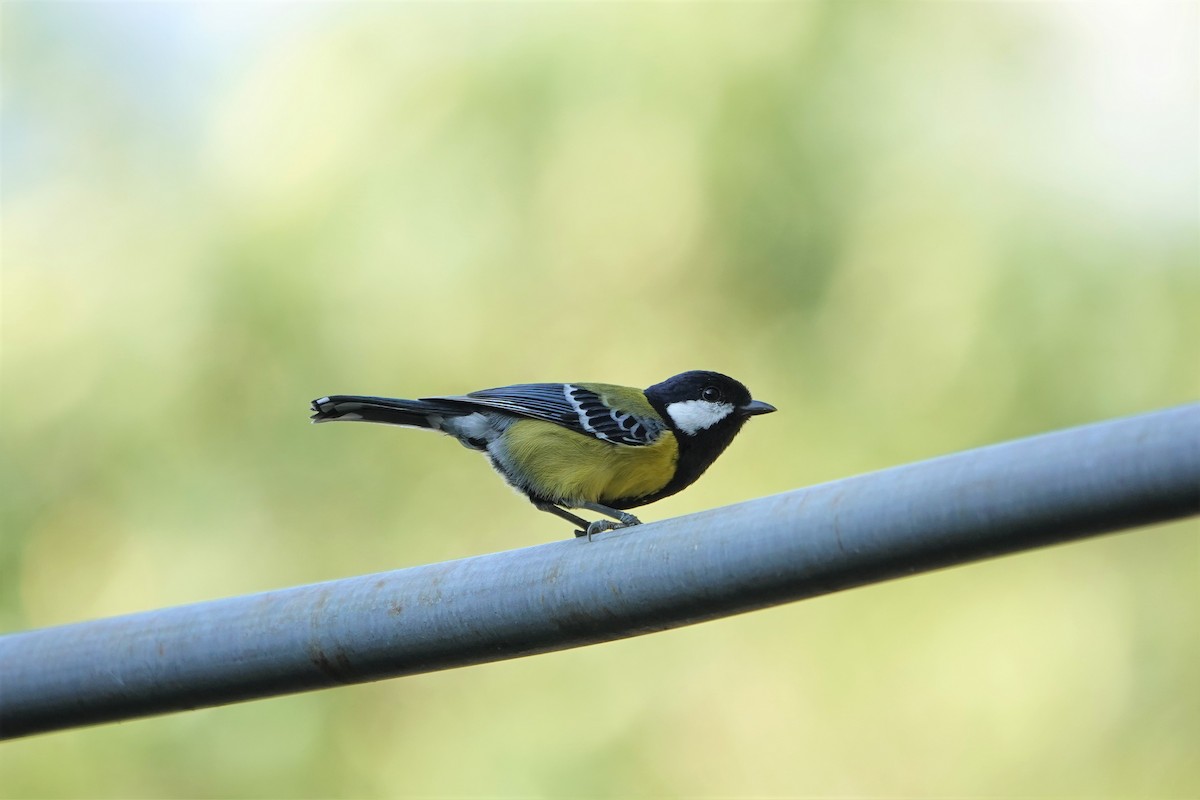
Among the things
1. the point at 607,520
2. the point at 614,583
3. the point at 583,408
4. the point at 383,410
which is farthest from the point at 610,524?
the point at 614,583

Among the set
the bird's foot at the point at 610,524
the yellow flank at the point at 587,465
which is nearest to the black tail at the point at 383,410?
the yellow flank at the point at 587,465

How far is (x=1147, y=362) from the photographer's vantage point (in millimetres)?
8828

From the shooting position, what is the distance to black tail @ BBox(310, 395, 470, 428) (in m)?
3.53

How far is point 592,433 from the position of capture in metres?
4.03

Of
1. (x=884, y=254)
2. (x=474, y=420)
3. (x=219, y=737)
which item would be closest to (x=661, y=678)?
(x=219, y=737)

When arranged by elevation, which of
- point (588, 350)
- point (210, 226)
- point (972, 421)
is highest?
point (210, 226)

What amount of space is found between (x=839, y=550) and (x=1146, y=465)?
1.33 ft

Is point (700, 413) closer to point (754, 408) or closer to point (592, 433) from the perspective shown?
point (754, 408)

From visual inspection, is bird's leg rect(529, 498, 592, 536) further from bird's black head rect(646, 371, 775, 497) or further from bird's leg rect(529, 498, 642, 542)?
bird's black head rect(646, 371, 775, 497)

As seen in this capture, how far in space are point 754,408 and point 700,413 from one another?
0.25 m

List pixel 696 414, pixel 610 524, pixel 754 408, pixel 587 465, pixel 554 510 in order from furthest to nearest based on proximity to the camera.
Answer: pixel 754 408
pixel 696 414
pixel 554 510
pixel 587 465
pixel 610 524

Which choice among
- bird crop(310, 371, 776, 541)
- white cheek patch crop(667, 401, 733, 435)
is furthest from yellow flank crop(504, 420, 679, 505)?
white cheek patch crop(667, 401, 733, 435)

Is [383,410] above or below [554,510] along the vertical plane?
above

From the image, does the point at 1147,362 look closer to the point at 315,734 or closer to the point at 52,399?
the point at 315,734
